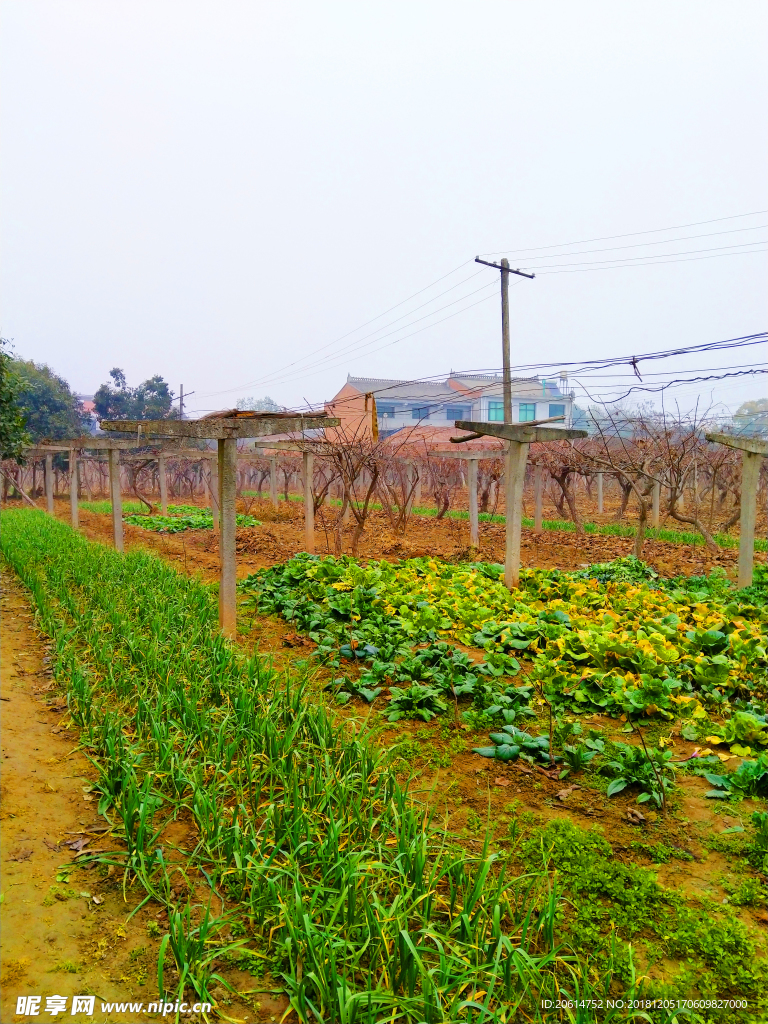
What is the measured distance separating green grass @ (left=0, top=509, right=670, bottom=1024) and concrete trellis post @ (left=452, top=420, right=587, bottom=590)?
448cm

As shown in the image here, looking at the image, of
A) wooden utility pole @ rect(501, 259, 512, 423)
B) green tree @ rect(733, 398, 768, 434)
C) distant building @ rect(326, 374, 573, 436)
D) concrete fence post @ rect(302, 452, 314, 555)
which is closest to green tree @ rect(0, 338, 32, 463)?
concrete fence post @ rect(302, 452, 314, 555)

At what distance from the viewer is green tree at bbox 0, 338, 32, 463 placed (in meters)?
10.2

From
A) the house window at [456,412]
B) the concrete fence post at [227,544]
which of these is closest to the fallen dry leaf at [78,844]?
the concrete fence post at [227,544]

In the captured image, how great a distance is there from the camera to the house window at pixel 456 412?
43469 millimetres

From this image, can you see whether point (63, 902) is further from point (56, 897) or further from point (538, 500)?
point (538, 500)

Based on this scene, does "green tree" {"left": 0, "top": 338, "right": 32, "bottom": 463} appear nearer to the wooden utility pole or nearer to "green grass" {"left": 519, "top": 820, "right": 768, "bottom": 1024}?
the wooden utility pole

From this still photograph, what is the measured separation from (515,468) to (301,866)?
21.2ft

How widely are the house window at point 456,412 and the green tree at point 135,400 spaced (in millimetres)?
16613

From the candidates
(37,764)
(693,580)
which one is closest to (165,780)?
(37,764)

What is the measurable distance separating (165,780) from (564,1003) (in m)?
2.13

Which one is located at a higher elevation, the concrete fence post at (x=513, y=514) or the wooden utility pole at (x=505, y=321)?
the wooden utility pole at (x=505, y=321)

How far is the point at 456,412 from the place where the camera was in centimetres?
4441

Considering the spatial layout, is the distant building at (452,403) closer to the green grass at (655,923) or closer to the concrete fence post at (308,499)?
the concrete fence post at (308,499)

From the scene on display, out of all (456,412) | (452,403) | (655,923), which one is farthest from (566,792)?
(456,412)
